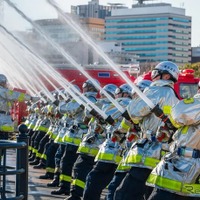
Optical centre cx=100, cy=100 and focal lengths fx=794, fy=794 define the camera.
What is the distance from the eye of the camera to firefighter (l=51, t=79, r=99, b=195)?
41.7ft

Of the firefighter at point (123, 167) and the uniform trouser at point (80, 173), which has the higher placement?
the firefighter at point (123, 167)

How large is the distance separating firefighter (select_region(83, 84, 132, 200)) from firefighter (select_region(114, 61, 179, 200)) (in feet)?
4.02

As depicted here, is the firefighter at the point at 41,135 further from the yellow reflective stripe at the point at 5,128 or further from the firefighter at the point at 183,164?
the firefighter at the point at 183,164

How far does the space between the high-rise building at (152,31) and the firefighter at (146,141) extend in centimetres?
10852

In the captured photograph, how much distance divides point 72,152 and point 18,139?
6.34 meters

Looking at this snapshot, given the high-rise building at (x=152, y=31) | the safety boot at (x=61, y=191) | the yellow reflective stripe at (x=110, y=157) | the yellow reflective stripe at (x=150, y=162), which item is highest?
the high-rise building at (x=152, y=31)

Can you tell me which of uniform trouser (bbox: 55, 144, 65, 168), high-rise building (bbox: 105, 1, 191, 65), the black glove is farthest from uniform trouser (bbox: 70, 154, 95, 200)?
high-rise building (bbox: 105, 1, 191, 65)

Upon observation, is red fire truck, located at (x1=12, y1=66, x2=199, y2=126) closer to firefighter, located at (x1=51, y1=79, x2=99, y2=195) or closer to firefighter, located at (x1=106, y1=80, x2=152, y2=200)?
firefighter, located at (x1=51, y1=79, x2=99, y2=195)

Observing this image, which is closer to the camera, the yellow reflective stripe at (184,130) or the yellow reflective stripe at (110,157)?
the yellow reflective stripe at (184,130)

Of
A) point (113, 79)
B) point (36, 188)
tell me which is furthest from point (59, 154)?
point (113, 79)

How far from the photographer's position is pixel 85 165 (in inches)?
451

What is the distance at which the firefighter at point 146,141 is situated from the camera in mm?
8523

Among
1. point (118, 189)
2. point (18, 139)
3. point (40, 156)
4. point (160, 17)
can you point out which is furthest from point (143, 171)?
point (160, 17)

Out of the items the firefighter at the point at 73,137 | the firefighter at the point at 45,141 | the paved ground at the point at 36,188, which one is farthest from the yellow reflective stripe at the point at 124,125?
the firefighter at the point at 45,141
